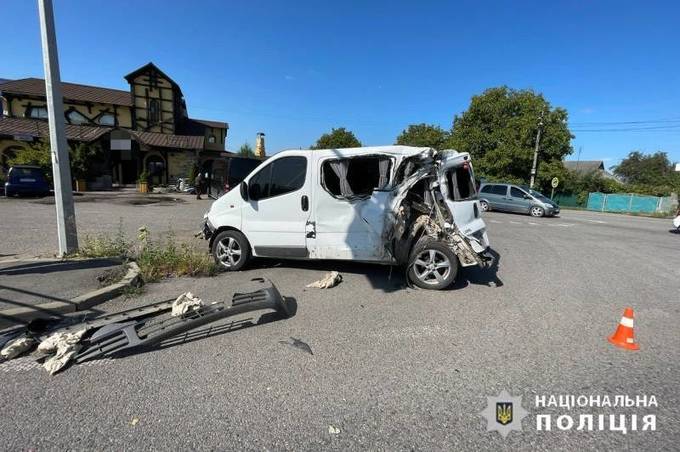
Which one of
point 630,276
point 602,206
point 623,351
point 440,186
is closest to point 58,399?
point 440,186

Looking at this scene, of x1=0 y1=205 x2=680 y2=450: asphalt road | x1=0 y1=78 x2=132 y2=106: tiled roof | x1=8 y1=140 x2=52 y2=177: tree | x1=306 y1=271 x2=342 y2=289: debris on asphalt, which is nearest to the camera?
x1=0 y1=205 x2=680 y2=450: asphalt road

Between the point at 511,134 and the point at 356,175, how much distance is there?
28885 millimetres

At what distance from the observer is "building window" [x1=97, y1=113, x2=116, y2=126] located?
2845 centimetres

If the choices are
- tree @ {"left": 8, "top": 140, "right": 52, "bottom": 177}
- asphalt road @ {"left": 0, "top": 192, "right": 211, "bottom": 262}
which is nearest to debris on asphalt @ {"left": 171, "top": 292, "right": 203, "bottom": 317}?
asphalt road @ {"left": 0, "top": 192, "right": 211, "bottom": 262}

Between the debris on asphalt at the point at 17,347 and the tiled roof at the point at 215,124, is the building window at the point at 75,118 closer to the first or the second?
the tiled roof at the point at 215,124

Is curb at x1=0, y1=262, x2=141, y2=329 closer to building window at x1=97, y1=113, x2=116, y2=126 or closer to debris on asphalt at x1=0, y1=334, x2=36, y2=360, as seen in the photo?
debris on asphalt at x1=0, y1=334, x2=36, y2=360

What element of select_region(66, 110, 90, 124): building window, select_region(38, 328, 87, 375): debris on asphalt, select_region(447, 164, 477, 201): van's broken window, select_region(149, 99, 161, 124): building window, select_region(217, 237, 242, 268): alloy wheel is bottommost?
select_region(38, 328, 87, 375): debris on asphalt

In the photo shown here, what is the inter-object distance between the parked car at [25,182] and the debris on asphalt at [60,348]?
744 inches

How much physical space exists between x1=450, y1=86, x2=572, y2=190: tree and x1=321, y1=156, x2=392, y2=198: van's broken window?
27925 millimetres

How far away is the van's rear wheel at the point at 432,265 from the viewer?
4.84 metres

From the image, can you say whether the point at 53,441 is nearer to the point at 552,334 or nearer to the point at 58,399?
the point at 58,399

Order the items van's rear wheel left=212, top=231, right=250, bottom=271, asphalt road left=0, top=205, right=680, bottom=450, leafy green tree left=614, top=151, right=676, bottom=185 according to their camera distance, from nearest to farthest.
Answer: asphalt road left=0, top=205, right=680, bottom=450 → van's rear wheel left=212, top=231, right=250, bottom=271 → leafy green tree left=614, top=151, right=676, bottom=185

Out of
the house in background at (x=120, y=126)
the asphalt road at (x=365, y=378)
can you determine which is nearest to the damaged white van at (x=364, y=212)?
the asphalt road at (x=365, y=378)

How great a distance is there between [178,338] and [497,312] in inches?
147
